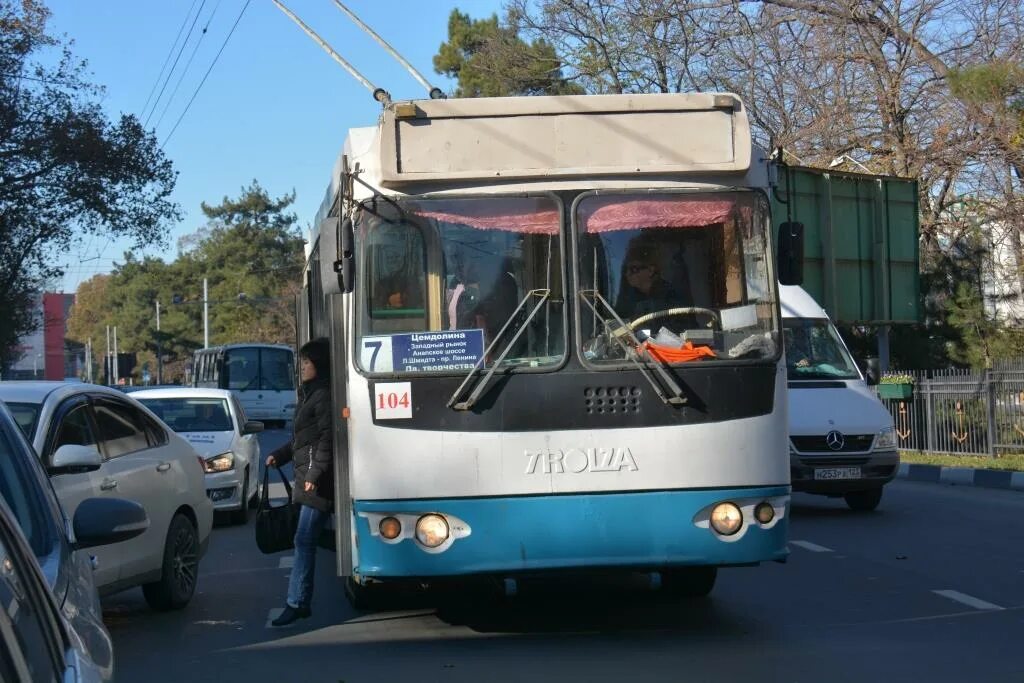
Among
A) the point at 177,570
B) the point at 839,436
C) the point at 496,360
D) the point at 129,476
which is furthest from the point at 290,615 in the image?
the point at 839,436

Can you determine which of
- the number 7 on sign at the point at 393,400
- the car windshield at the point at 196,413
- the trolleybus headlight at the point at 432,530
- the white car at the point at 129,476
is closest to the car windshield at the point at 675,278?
the number 7 on sign at the point at 393,400

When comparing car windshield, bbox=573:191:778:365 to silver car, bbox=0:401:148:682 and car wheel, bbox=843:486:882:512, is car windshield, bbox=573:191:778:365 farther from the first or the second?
car wheel, bbox=843:486:882:512

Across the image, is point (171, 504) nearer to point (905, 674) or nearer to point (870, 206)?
point (905, 674)

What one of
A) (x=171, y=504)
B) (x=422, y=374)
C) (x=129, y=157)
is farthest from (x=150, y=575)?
(x=129, y=157)

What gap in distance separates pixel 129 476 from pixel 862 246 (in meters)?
19.8

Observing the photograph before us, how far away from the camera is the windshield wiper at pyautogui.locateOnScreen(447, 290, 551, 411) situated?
7250 mm

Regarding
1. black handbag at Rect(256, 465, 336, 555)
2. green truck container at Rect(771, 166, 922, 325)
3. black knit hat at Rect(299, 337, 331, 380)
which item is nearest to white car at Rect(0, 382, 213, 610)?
black handbag at Rect(256, 465, 336, 555)

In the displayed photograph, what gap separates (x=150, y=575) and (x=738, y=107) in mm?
4801

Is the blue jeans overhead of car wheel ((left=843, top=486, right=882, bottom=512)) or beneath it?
overhead

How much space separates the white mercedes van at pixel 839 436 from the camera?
47.6ft

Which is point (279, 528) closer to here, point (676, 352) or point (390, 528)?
point (390, 528)

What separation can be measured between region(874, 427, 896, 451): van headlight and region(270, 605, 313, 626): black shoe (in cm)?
792

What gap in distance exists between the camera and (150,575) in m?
8.98

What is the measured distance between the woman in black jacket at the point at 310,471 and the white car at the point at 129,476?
984 millimetres
